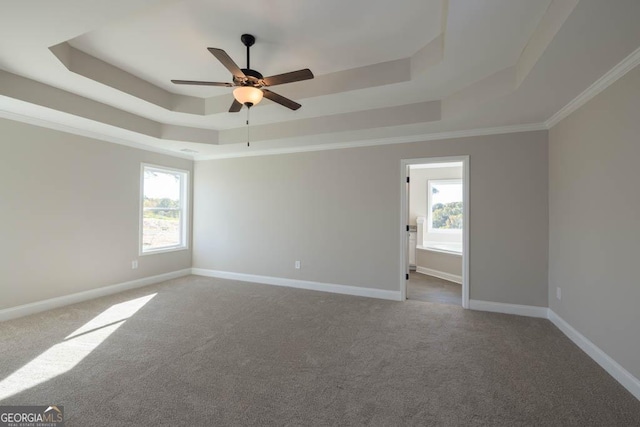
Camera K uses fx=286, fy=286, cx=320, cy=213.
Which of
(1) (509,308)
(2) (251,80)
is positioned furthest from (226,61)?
(1) (509,308)

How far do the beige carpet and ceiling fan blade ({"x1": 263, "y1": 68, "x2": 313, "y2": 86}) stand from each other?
2.35 metres

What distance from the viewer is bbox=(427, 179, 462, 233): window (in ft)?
22.4

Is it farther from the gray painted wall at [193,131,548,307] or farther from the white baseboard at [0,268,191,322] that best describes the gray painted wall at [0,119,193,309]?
the gray painted wall at [193,131,548,307]

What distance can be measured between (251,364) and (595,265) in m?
3.17

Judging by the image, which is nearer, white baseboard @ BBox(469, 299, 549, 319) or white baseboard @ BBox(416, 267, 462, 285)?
white baseboard @ BBox(469, 299, 549, 319)

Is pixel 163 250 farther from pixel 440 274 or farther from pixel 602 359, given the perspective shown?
pixel 602 359

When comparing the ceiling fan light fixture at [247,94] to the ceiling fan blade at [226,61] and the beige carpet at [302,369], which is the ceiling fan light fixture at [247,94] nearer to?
the ceiling fan blade at [226,61]

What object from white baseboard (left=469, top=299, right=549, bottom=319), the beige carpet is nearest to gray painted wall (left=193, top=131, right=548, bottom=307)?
white baseboard (left=469, top=299, right=549, bottom=319)

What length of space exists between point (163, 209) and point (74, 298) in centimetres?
192

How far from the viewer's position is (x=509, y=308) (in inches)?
145

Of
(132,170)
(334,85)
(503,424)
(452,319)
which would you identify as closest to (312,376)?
(503,424)

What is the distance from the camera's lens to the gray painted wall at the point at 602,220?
2.12 meters

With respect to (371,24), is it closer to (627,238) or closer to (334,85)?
(334,85)

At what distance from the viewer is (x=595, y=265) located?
2.57 m
